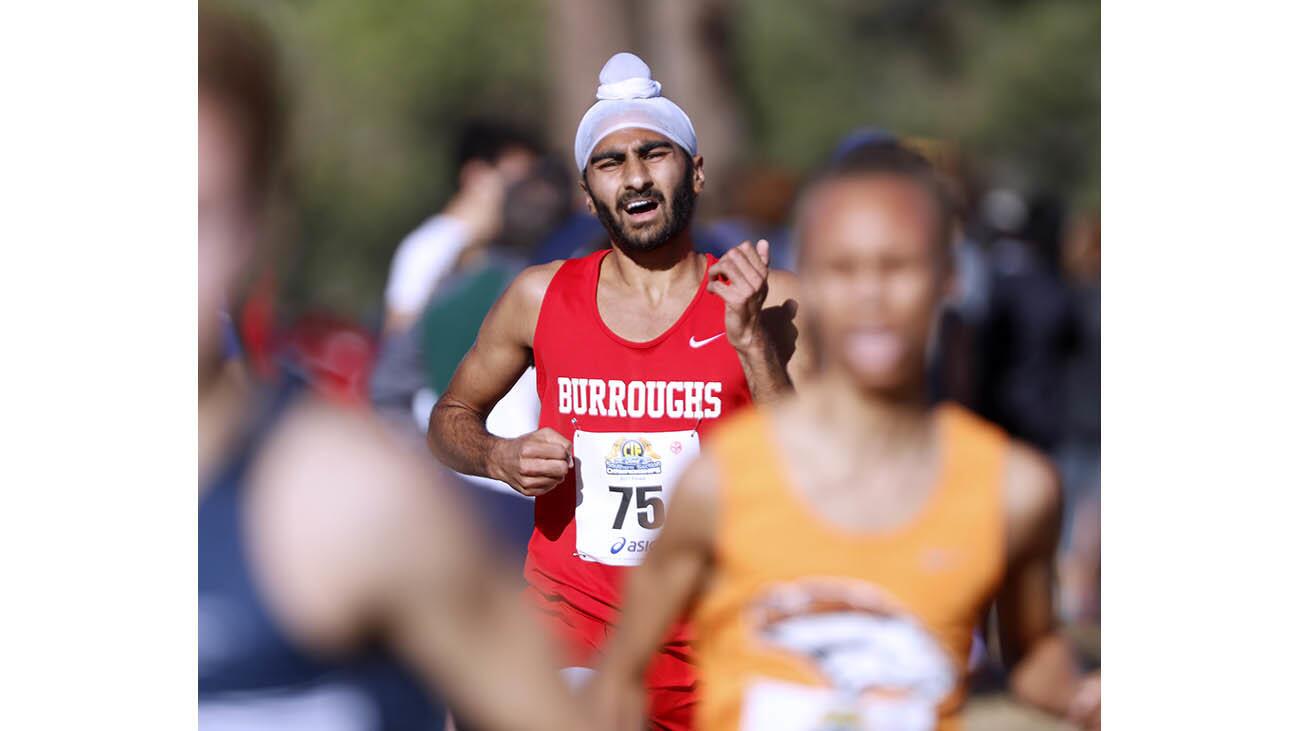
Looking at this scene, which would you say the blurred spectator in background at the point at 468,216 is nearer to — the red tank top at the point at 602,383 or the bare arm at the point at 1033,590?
the red tank top at the point at 602,383

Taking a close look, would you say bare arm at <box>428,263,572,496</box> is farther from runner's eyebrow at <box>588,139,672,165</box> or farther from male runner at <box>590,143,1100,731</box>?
male runner at <box>590,143,1100,731</box>

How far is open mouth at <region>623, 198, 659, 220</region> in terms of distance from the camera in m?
2.79

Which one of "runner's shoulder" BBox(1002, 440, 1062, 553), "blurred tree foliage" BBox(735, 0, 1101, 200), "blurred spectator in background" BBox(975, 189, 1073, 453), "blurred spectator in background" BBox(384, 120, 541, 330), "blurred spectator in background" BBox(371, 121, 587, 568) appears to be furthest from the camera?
"blurred tree foliage" BBox(735, 0, 1101, 200)

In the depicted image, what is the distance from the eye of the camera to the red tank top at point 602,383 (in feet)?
9.12

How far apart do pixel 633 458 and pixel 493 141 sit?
1.65 meters

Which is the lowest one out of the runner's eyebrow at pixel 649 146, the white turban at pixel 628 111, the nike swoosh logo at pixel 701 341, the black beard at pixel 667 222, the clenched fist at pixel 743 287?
the nike swoosh logo at pixel 701 341

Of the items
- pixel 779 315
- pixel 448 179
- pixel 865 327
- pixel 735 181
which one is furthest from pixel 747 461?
pixel 448 179

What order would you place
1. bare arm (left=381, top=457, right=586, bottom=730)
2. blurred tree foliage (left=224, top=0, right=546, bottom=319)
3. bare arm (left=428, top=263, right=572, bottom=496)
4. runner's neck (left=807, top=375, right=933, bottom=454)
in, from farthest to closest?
blurred tree foliage (left=224, top=0, right=546, bottom=319) → bare arm (left=428, top=263, right=572, bottom=496) → runner's neck (left=807, top=375, right=933, bottom=454) → bare arm (left=381, top=457, right=586, bottom=730)

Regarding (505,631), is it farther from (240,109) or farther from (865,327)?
(865,327)

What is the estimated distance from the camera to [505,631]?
4.84ft

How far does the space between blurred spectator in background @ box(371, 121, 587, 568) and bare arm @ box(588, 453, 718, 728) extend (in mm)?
726

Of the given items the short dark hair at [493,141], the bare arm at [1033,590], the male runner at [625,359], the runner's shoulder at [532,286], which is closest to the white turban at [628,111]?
the male runner at [625,359]

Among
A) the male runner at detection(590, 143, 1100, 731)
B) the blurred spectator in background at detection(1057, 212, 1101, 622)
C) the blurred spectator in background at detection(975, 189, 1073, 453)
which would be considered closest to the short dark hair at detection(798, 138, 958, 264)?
the male runner at detection(590, 143, 1100, 731)

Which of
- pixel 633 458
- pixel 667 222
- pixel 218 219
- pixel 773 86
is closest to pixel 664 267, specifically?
pixel 667 222
